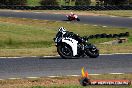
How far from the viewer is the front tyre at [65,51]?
55.9 feet

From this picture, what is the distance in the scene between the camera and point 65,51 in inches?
674

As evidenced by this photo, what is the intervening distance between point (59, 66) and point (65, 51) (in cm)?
195

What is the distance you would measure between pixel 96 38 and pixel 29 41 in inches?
210

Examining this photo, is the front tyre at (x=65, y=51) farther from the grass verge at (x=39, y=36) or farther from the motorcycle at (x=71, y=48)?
the grass verge at (x=39, y=36)

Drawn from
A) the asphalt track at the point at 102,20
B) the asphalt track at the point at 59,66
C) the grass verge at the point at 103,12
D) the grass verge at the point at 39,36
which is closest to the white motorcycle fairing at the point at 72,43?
the asphalt track at the point at 59,66

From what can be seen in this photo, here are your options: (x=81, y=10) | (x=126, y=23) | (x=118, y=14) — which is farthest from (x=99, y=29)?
(x=81, y=10)

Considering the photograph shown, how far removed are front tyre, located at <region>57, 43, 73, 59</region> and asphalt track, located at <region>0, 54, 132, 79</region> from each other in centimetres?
27

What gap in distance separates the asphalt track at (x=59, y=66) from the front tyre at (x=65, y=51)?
0.89 ft

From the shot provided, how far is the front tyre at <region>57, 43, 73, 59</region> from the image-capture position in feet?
55.9

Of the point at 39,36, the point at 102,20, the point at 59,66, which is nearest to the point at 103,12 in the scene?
the point at 102,20

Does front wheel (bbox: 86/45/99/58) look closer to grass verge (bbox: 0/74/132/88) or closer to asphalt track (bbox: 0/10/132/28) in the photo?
grass verge (bbox: 0/74/132/88)

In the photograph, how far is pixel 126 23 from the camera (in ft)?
140

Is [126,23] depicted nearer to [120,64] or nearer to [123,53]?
[123,53]

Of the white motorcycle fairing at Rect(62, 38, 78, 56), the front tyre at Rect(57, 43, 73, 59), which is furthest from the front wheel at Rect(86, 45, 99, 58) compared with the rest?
the front tyre at Rect(57, 43, 73, 59)
